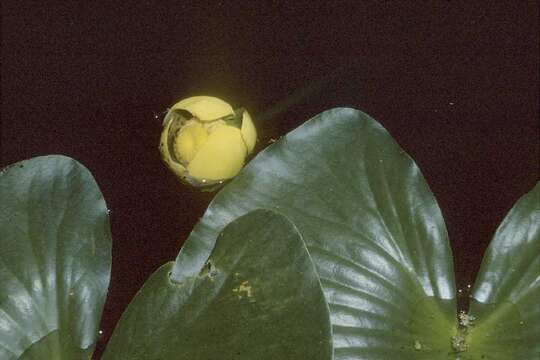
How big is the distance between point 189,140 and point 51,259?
13.2 inches

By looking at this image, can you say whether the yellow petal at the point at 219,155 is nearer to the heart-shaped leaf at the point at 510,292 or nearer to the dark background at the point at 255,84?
the dark background at the point at 255,84

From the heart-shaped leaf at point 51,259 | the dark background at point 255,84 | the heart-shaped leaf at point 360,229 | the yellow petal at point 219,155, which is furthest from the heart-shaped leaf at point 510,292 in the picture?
the heart-shaped leaf at point 51,259

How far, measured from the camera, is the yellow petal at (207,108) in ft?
4.54

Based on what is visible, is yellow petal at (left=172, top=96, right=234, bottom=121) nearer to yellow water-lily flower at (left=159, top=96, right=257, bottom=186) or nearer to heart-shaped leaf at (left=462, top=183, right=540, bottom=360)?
yellow water-lily flower at (left=159, top=96, right=257, bottom=186)

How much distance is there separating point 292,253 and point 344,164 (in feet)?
0.82

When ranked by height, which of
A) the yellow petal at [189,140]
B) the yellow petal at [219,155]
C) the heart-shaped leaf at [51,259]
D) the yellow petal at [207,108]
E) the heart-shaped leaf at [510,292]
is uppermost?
the yellow petal at [207,108]

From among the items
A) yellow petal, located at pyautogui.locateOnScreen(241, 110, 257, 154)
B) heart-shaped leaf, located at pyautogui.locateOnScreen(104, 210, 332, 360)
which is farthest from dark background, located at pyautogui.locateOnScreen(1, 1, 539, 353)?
heart-shaped leaf, located at pyautogui.locateOnScreen(104, 210, 332, 360)

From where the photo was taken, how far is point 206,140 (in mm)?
1360

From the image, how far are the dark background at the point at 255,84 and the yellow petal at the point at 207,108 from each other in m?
0.24

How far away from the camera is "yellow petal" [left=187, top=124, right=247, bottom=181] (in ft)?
4.41

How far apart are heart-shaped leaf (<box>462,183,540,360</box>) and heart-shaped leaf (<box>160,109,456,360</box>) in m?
0.05

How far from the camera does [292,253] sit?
1174 mm

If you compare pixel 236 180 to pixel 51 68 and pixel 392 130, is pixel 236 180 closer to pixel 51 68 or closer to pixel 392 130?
pixel 392 130

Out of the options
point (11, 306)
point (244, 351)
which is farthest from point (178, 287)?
point (11, 306)
